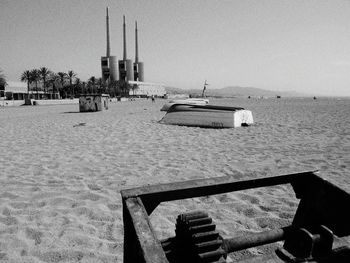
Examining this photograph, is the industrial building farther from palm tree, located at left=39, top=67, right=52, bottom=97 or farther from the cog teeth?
the cog teeth

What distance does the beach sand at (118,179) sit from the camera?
2855 millimetres

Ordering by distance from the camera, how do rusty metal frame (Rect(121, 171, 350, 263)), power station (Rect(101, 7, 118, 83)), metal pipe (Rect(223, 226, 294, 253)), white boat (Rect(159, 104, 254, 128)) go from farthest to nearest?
power station (Rect(101, 7, 118, 83)), white boat (Rect(159, 104, 254, 128)), metal pipe (Rect(223, 226, 294, 253)), rusty metal frame (Rect(121, 171, 350, 263))

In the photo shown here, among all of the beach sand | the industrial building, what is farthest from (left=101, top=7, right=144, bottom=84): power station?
the beach sand

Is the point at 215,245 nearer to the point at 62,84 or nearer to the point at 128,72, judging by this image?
the point at 62,84

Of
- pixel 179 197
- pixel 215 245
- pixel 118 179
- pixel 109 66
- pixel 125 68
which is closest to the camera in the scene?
pixel 215 245

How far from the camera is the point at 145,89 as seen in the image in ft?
456

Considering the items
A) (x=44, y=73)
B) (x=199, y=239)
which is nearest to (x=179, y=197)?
(x=199, y=239)

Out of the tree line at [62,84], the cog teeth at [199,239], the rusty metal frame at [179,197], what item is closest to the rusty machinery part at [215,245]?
the cog teeth at [199,239]

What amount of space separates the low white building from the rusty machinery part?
397 ft

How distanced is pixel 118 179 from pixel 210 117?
7.85 m

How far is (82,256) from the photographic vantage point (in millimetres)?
2615

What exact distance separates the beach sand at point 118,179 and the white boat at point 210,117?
233 cm

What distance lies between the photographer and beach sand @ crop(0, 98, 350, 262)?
2855 millimetres

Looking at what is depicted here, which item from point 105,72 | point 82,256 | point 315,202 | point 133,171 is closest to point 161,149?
point 133,171
